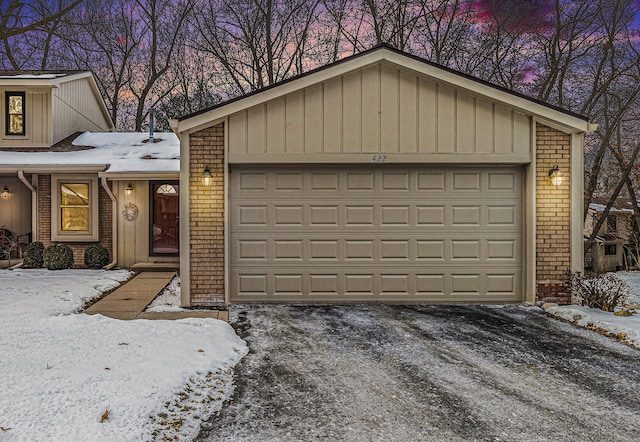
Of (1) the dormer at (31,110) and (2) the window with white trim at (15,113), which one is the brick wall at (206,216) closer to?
(1) the dormer at (31,110)

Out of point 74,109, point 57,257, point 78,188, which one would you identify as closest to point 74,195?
point 78,188

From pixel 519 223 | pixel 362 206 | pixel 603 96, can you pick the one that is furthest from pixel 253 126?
pixel 603 96

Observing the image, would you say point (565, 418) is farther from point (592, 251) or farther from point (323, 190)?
point (592, 251)

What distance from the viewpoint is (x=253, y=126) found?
23.1ft

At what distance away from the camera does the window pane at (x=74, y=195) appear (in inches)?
438

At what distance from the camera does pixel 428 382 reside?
408 cm

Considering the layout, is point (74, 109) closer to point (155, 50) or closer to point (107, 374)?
point (155, 50)

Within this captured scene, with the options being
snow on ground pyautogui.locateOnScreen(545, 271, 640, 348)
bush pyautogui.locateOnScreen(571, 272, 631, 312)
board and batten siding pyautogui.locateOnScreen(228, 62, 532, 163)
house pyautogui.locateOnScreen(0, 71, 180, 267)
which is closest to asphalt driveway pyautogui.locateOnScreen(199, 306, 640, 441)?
snow on ground pyautogui.locateOnScreen(545, 271, 640, 348)

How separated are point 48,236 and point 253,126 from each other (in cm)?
749

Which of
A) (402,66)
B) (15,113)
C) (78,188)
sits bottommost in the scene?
(78,188)

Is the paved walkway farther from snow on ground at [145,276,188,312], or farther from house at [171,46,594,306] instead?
house at [171,46,594,306]

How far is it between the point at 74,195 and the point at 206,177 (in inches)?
244

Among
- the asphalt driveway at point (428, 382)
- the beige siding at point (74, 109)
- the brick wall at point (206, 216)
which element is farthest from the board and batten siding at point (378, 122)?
the beige siding at point (74, 109)

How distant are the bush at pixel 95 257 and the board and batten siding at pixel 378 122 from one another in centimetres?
583
